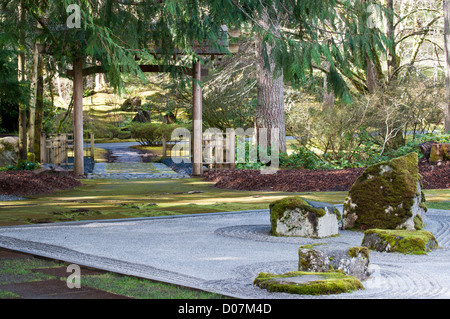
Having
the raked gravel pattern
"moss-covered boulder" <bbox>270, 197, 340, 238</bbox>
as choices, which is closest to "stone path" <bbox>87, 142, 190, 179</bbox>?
the raked gravel pattern

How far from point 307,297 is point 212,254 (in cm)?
182

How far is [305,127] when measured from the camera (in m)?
→ 16.0

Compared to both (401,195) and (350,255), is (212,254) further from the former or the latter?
(401,195)

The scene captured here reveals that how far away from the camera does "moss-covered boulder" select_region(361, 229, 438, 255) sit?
5.82m

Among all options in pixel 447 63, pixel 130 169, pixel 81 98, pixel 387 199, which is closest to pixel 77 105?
pixel 81 98

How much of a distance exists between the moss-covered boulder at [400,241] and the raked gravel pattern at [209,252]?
0.11 metres

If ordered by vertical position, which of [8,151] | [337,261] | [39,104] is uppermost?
[39,104]

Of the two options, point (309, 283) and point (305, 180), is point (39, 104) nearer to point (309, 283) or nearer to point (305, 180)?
point (305, 180)

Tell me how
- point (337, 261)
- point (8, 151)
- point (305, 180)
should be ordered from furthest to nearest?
1. point (8, 151)
2. point (305, 180)
3. point (337, 261)

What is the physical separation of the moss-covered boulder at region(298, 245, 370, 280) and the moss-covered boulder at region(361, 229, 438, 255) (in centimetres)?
121

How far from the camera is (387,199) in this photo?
7316 millimetres

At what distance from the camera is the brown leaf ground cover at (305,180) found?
483 inches

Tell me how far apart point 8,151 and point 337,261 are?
56.0ft


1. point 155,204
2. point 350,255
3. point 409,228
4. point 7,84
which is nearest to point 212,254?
point 350,255
